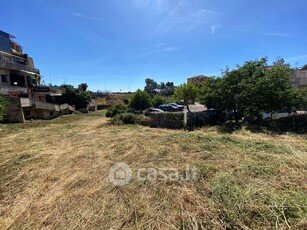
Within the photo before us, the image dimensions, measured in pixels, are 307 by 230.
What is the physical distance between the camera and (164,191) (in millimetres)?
3400

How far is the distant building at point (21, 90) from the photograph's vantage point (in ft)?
49.8

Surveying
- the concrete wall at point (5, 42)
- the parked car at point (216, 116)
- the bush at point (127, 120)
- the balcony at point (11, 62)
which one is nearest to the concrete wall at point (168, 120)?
the bush at point (127, 120)

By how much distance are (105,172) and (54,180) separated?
1.24 metres

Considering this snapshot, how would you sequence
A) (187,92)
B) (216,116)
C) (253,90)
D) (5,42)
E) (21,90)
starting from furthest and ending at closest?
(5,42) → (21,90) → (187,92) → (216,116) → (253,90)

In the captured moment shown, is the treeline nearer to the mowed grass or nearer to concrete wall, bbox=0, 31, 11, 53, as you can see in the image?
the mowed grass

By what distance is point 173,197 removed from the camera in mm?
3197

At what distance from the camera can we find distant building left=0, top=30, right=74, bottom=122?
1519 cm

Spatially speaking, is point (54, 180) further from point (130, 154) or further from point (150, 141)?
point (150, 141)

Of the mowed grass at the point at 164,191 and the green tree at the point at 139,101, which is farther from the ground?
the green tree at the point at 139,101

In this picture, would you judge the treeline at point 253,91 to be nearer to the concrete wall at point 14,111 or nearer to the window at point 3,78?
the concrete wall at point 14,111

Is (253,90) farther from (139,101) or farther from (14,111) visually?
(14,111)

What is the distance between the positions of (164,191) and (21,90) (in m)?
22.6

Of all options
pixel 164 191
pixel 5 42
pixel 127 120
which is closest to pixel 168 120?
pixel 127 120

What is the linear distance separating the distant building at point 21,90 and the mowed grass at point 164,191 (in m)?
12.4
